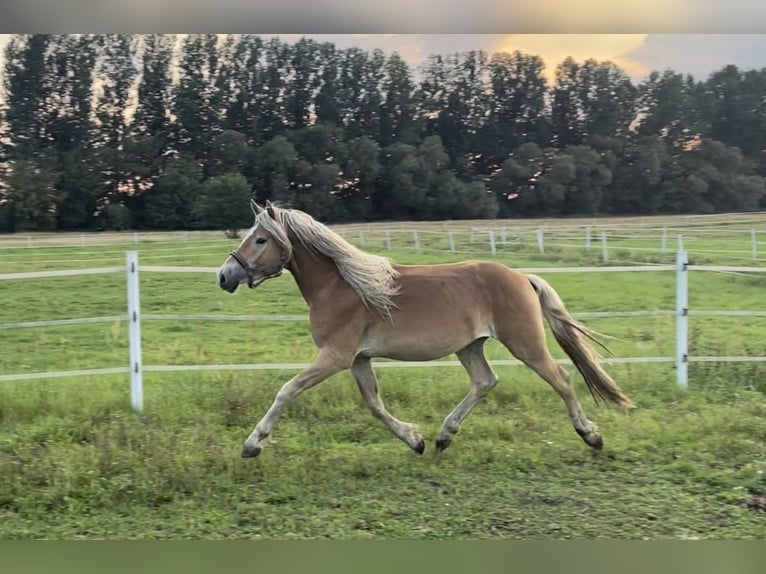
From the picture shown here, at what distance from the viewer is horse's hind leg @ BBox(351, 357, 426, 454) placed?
12.1 ft

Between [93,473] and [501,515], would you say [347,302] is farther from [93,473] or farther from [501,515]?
[93,473]

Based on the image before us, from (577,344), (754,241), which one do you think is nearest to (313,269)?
(577,344)

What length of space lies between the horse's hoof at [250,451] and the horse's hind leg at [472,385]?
39.5 inches

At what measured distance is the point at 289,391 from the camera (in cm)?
349

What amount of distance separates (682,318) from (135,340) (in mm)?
3620

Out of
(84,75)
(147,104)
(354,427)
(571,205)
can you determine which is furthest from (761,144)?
(84,75)

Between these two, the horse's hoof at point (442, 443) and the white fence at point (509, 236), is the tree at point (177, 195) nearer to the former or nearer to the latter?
the white fence at point (509, 236)

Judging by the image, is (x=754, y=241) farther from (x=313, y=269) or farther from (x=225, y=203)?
(x=225, y=203)

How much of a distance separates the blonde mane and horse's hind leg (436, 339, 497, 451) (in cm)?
58

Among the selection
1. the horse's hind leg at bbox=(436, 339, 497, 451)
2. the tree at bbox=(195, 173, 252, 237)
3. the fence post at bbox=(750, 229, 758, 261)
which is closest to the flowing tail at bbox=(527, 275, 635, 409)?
the horse's hind leg at bbox=(436, 339, 497, 451)

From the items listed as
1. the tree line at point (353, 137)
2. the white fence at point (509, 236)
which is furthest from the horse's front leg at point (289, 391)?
the tree line at point (353, 137)

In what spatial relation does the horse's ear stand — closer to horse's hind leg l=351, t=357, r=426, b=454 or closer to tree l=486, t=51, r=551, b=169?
horse's hind leg l=351, t=357, r=426, b=454

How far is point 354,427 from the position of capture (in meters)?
3.97

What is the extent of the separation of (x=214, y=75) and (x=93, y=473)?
2281 mm
